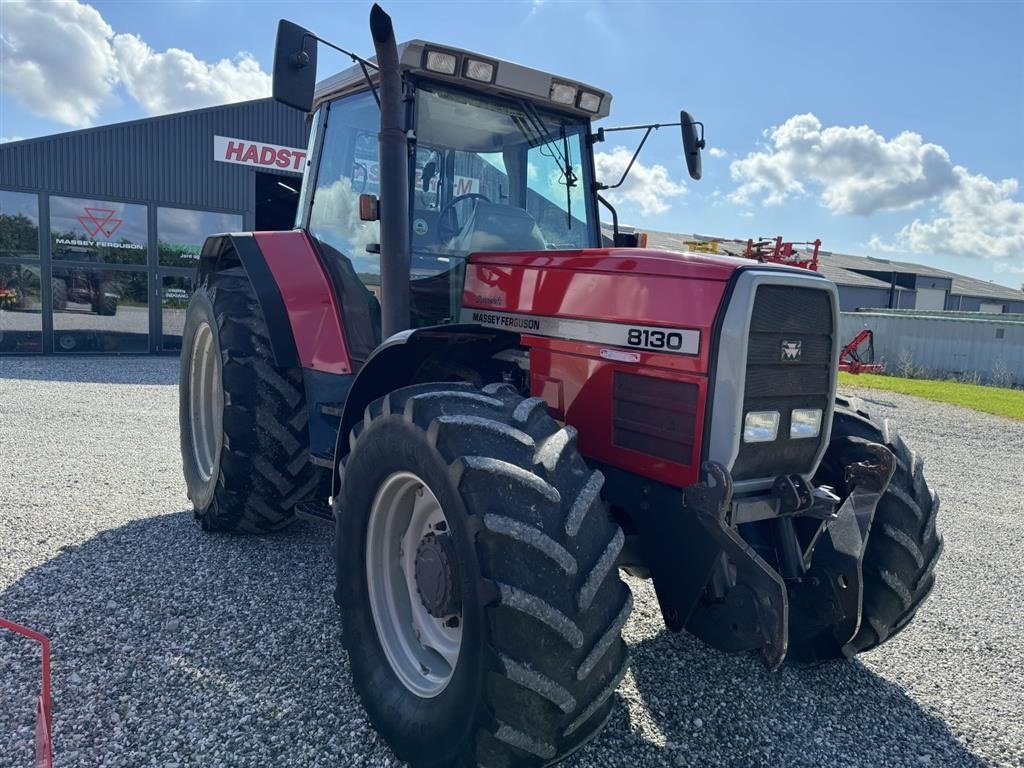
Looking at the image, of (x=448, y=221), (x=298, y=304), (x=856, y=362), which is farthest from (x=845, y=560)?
(x=856, y=362)

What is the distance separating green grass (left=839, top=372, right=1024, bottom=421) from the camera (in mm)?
13711

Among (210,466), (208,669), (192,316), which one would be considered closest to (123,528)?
(210,466)

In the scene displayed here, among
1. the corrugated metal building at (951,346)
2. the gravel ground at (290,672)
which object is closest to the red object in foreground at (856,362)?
the corrugated metal building at (951,346)

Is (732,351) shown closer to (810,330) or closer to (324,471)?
(810,330)

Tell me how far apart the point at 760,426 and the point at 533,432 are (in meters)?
0.79

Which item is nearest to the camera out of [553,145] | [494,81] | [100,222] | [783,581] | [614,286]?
[783,581]

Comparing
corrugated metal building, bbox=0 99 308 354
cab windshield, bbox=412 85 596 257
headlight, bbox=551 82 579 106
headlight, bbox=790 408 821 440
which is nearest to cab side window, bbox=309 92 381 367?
cab windshield, bbox=412 85 596 257

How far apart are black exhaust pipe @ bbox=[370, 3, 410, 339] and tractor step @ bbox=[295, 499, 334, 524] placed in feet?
3.31

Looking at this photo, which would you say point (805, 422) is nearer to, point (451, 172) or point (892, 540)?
point (892, 540)

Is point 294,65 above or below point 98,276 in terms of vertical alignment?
above

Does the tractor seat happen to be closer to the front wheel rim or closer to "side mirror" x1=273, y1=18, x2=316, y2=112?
"side mirror" x1=273, y1=18, x2=316, y2=112

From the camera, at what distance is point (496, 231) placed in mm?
3457

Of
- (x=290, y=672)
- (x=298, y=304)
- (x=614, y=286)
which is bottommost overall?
(x=290, y=672)

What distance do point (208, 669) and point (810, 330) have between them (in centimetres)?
255
